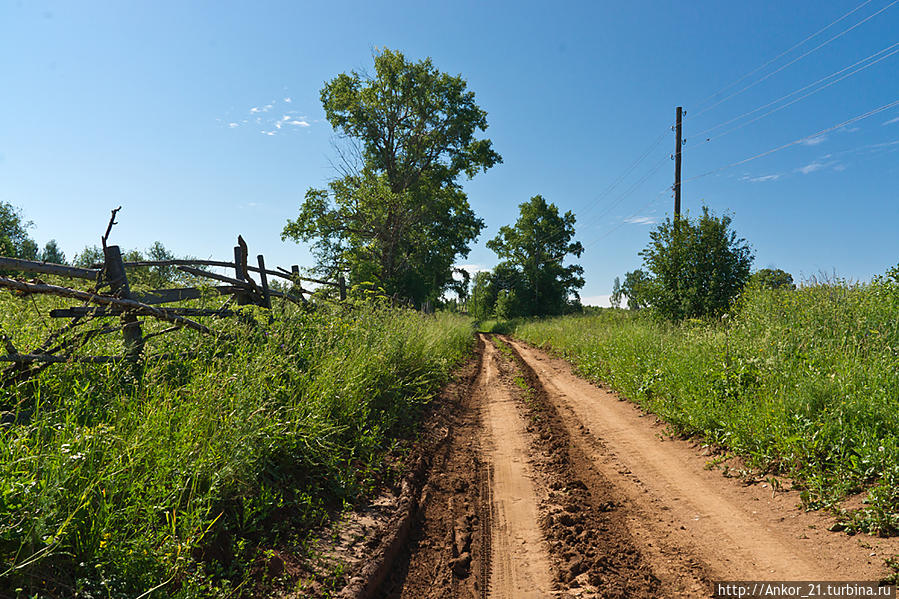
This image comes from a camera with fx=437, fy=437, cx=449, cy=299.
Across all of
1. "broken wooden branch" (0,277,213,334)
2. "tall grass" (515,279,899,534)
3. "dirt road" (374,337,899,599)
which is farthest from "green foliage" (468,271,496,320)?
"broken wooden branch" (0,277,213,334)

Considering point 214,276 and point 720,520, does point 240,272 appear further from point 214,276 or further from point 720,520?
point 720,520

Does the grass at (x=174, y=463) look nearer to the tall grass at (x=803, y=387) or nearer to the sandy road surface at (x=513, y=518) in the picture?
the sandy road surface at (x=513, y=518)

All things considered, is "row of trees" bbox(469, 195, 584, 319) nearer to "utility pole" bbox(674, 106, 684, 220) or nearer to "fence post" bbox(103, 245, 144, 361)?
"utility pole" bbox(674, 106, 684, 220)

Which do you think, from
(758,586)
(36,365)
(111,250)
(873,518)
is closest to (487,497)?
(758,586)

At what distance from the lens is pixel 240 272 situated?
7.22 metres

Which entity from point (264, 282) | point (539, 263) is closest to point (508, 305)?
point (539, 263)

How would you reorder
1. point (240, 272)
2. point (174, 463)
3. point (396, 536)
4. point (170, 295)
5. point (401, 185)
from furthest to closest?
point (401, 185)
point (240, 272)
point (170, 295)
point (396, 536)
point (174, 463)

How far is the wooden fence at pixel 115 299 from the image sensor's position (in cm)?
356

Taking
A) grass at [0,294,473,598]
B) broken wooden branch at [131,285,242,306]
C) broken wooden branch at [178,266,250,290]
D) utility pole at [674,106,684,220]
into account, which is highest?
utility pole at [674,106,684,220]

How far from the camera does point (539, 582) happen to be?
312cm

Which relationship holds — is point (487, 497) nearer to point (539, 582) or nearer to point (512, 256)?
point (539, 582)

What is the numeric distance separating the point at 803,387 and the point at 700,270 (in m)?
9.56

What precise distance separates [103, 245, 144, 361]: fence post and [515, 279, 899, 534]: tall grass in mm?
6885

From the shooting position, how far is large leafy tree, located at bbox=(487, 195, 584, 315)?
4588 cm
